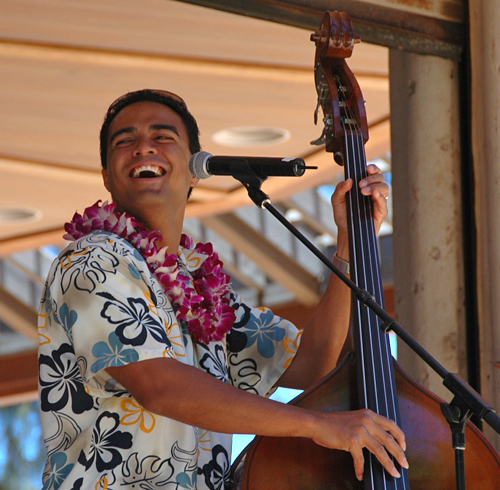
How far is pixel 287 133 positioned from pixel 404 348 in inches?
84.9

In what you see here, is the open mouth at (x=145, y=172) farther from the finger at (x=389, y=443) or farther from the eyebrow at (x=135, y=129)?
the finger at (x=389, y=443)

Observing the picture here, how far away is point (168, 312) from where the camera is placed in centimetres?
183

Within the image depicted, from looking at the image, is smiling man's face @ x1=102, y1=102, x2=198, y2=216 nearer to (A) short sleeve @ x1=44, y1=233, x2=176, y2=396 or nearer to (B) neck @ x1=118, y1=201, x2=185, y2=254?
(B) neck @ x1=118, y1=201, x2=185, y2=254

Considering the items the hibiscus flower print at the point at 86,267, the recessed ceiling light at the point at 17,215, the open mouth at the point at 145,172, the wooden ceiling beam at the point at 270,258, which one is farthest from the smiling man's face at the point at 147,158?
the wooden ceiling beam at the point at 270,258

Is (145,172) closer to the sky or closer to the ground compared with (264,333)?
closer to the sky

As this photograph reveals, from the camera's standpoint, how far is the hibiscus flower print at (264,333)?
6.94ft

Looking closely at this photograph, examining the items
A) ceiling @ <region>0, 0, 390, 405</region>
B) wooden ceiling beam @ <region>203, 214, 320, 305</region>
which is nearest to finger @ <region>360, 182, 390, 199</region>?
ceiling @ <region>0, 0, 390, 405</region>

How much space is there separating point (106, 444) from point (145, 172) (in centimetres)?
65

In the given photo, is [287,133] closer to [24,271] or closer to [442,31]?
[442,31]

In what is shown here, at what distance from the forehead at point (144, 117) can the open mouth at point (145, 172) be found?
0.12 metres

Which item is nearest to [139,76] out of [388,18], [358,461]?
[388,18]

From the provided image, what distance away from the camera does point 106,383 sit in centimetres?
160

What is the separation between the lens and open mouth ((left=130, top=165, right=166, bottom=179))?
1955 millimetres

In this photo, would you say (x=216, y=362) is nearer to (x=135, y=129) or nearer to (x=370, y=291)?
(x=370, y=291)
